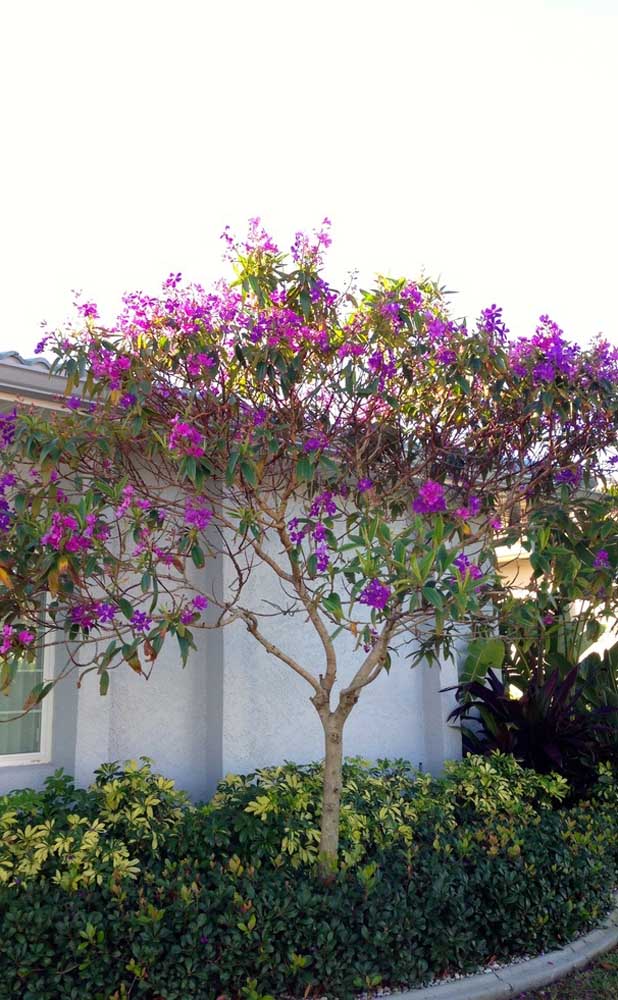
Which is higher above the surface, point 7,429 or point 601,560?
point 7,429

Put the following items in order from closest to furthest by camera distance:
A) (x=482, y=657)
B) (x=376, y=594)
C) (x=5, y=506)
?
1. (x=376, y=594)
2. (x=5, y=506)
3. (x=482, y=657)

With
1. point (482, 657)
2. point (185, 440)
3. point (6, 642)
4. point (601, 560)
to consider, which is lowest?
point (482, 657)

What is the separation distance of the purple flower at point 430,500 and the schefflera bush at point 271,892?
235cm

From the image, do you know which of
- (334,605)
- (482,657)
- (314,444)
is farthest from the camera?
(482,657)

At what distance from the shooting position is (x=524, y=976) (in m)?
5.36

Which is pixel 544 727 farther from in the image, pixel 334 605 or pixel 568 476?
pixel 334 605

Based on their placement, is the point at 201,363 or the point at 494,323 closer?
the point at 201,363

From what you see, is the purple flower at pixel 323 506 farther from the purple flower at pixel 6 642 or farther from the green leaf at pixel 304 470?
the purple flower at pixel 6 642

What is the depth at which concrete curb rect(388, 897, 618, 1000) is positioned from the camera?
16.6 ft

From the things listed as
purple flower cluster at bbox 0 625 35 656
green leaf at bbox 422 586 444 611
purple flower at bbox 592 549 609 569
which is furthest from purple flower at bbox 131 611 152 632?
purple flower at bbox 592 549 609 569

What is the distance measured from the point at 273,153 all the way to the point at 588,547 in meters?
4.89

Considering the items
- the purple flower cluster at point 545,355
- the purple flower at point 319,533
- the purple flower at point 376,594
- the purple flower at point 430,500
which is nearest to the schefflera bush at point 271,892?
the purple flower at point 376,594

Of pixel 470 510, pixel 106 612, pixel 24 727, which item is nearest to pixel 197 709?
pixel 24 727

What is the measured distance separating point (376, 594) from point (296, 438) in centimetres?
152
